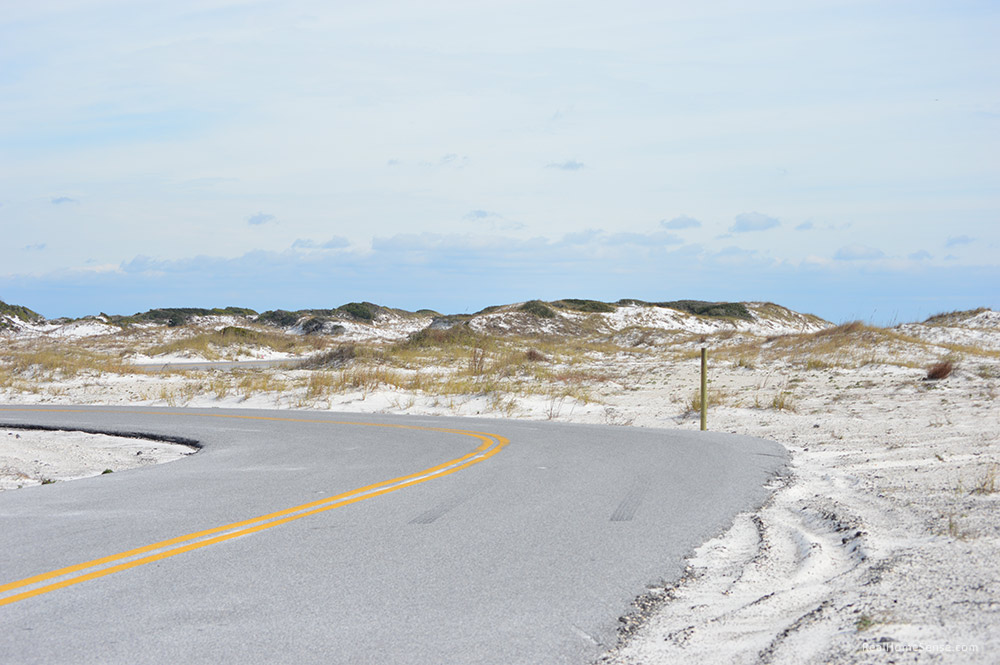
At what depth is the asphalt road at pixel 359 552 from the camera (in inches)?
183

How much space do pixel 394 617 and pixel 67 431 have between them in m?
15.6

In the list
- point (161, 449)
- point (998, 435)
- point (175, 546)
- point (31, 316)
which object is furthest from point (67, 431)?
point (31, 316)

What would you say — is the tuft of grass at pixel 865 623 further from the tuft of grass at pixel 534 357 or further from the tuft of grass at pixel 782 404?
the tuft of grass at pixel 534 357

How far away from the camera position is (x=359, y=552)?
654 cm

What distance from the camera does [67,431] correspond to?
18.1 meters

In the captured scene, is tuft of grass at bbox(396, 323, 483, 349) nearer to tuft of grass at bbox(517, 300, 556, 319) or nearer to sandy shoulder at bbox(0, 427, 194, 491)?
tuft of grass at bbox(517, 300, 556, 319)

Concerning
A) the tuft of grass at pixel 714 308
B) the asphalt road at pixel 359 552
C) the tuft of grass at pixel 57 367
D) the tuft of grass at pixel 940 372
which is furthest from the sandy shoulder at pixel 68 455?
the tuft of grass at pixel 714 308

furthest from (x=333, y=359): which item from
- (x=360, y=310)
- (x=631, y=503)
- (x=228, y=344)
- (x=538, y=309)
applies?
(x=360, y=310)

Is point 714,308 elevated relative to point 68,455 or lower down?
elevated

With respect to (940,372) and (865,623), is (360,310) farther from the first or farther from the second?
(865,623)

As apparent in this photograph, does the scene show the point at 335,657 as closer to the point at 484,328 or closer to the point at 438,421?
the point at 438,421

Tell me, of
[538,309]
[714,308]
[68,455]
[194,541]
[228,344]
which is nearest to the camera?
[194,541]

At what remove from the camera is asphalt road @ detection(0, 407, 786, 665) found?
464cm

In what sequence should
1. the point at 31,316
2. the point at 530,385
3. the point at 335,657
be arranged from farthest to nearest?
the point at 31,316 < the point at 530,385 < the point at 335,657
